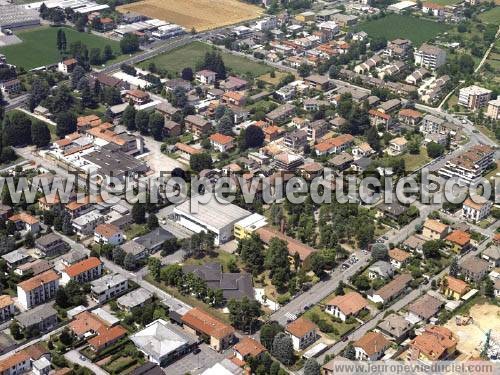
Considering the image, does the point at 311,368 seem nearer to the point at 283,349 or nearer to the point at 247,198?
the point at 283,349

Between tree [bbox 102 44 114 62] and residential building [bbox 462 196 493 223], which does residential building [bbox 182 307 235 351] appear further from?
tree [bbox 102 44 114 62]

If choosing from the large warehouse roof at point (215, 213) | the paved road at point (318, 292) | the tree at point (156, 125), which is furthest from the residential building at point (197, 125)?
the paved road at point (318, 292)

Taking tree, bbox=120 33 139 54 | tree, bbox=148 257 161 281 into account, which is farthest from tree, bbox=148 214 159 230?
tree, bbox=120 33 139 54

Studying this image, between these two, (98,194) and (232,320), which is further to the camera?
(98,194)

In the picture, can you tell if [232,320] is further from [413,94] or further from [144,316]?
[413,94]

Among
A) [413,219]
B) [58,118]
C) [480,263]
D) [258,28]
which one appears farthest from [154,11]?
[480,263]

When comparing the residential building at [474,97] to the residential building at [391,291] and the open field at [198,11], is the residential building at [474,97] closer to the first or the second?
the residential building at [391,291]
